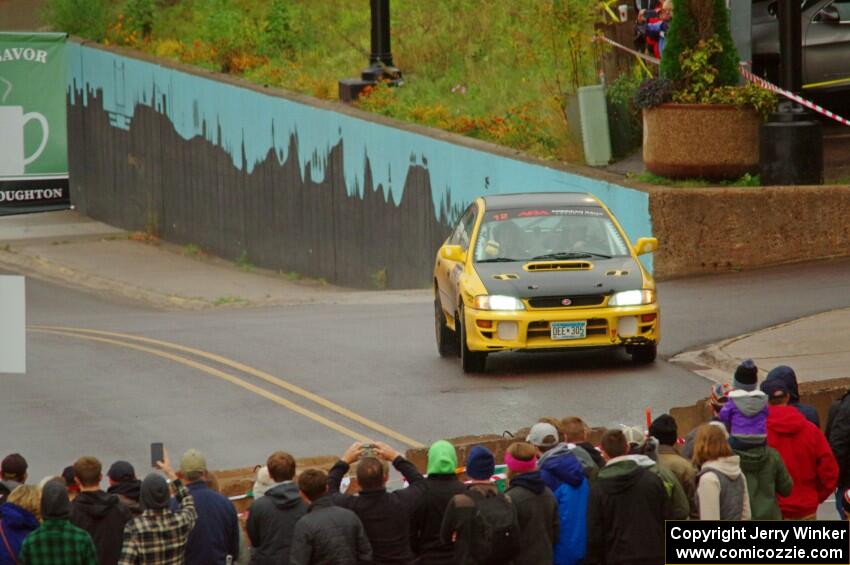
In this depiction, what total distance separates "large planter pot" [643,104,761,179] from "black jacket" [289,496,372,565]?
15764 millimetres

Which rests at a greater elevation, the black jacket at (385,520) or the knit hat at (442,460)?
the knit hat at (442,460)

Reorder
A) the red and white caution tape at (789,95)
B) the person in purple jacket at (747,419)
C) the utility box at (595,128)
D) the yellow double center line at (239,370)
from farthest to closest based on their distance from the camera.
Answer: the utility box at (595,128)
the red and white caution tape at (789,95)
the yellow double center line at (239,370)
the person in purple jacket at (747,419)

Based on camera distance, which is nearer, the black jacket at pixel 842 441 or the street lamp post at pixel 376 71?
the black jacket at pixel 842 441

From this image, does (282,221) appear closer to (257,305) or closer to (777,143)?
(257,305)

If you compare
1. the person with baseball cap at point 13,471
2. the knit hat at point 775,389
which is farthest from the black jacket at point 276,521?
the knit hat at point 775,389

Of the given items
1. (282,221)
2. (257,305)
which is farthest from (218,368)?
(282,221)

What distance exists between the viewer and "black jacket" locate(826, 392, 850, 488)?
10.9 m

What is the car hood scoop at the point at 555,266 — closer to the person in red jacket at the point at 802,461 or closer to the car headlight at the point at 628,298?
the car headlight at the point at 628,298

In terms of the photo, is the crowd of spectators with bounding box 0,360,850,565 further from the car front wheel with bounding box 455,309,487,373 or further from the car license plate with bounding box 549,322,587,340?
the car front wheel with bounding box 455,309,487,373

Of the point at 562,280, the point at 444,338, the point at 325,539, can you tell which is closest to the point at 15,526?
the point at 325,539

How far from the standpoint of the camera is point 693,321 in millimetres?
19828

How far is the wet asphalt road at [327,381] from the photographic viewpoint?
15.1 metres

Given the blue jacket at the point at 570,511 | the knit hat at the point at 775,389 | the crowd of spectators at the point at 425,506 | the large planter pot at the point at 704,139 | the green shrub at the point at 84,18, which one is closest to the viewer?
the crowd of spectators at the point at 425,506

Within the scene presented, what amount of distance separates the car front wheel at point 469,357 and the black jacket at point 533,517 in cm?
796
